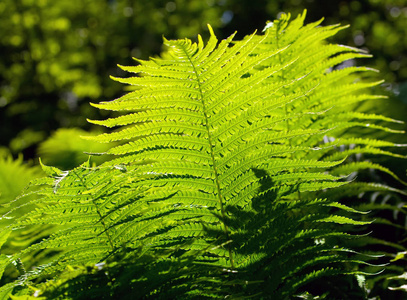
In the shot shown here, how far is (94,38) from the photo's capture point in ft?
30.0

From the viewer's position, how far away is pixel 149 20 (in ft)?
28.0

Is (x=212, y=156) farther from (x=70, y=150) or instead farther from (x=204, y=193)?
(x=70, y=150)

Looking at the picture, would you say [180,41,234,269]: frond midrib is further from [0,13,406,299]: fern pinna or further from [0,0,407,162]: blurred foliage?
[0,0,407,162]: blurred foliage

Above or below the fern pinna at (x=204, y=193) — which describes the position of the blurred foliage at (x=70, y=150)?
above

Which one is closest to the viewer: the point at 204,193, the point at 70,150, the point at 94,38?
the point at 204,193

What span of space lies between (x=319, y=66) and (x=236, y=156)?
1.90ft

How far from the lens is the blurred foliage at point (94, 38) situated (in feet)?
27.0

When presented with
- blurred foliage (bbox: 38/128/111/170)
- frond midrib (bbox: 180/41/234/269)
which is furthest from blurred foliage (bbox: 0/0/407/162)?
frond midrib (bbox: 180/41/234/269)

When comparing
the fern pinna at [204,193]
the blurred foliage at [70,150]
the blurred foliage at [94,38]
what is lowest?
the fern pinna at [204,193]

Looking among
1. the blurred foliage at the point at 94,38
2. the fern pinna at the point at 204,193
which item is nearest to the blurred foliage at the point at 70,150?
the fern pinna at the point at 204,193

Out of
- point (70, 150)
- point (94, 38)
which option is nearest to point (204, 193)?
point (70, 150)

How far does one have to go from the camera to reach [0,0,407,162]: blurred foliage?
8227mm

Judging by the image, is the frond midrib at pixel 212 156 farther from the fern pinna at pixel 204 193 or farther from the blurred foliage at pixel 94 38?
the blurred foliage at pixel 94 38

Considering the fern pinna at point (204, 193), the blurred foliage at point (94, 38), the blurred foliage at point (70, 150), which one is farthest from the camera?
the blurred foliage at point (94, 38)
